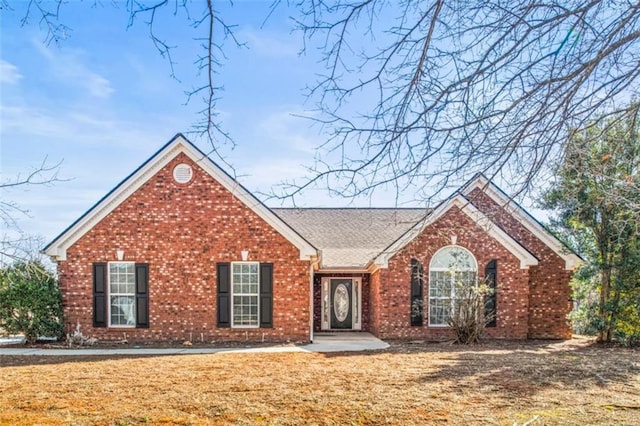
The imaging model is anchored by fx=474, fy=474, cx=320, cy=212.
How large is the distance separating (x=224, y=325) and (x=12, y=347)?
579cm

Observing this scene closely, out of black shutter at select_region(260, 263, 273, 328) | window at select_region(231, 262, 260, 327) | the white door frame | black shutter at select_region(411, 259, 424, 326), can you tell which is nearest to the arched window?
black shutter at select_region(411, 259, 424, 326)

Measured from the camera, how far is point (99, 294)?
13523mm

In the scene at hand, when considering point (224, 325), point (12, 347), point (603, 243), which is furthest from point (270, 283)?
point (603, 243)

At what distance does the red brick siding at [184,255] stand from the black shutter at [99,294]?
0.48 ft

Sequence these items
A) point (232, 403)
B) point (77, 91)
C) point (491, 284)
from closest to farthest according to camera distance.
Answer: point (232, 403), point (77, 91), point (491, 284)

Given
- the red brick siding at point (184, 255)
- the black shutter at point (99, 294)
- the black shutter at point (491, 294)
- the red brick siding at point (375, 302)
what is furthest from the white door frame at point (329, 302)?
the black shutter at point (99, 294)

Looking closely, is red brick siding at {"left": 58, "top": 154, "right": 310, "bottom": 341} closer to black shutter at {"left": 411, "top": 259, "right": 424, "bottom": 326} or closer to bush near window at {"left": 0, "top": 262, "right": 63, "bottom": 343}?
bush near window at {"left": 0, "top": 262, "right": 63, "bottom": 343}

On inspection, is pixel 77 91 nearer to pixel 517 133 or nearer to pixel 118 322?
pixel 517 133

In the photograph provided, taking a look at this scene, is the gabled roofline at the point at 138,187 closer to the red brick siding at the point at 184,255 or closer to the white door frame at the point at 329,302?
the red brick siding at the point at 184,255

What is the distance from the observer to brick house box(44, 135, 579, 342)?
13523 mm

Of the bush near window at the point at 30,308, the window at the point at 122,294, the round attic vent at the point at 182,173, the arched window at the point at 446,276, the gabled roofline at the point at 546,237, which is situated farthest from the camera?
the gabled roofline at the point at 546,237

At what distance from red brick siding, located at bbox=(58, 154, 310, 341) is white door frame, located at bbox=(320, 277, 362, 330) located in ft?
12.5

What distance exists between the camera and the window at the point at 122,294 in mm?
13562

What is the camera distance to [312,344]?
13352 mm
